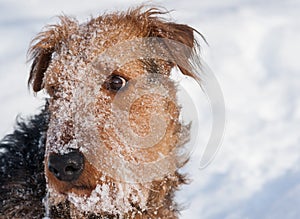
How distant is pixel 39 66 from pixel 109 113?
1.15m

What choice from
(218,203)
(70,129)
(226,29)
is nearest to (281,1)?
(226,29)

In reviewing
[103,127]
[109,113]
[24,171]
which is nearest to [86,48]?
[109,113]

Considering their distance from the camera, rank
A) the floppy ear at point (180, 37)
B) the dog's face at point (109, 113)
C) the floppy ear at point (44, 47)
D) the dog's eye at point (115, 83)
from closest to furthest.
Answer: the dog's face at point (109, 113) < the dog's eye at point (115, 83) < the floppy ear at point (180, 37) < the floppy ear at point (44, 47)

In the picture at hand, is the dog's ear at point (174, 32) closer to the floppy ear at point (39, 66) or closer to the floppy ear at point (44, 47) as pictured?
the floppy ear at point (44, 47)

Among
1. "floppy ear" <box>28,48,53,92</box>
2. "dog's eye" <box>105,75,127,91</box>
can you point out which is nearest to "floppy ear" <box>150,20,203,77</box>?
"dog's eye" <box>105,75,127,91</box>

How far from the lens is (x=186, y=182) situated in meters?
4.72

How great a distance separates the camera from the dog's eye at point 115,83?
165 inches

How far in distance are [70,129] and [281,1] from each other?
788 cm

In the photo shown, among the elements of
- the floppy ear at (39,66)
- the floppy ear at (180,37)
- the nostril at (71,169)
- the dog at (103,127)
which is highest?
the floppy ear at (39,66)

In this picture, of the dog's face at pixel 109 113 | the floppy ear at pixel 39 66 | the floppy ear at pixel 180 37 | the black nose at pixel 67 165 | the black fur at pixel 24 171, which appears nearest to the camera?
→ the black nose at pixel 67 165

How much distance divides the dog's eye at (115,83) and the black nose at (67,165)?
708mm

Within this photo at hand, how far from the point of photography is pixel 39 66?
4.91 metres

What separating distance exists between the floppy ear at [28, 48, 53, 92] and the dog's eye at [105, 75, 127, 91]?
84cm

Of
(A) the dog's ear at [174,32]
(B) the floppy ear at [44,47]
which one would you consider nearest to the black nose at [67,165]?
(B) the floppy ear at [44,47]
